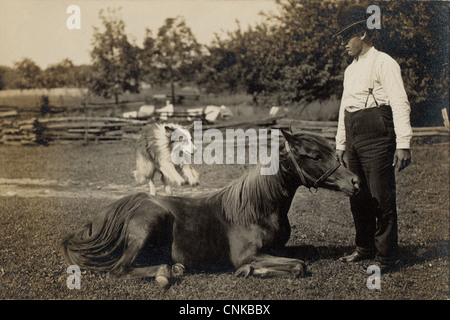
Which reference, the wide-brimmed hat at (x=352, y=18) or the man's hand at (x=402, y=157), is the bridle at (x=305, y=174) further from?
the wide-brimmed hat at (x=352, y=18)

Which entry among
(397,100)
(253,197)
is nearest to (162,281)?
(253,197)

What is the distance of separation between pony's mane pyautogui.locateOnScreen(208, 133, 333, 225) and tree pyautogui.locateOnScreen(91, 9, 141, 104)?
254 cm

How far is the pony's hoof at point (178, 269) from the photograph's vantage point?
4.00 m

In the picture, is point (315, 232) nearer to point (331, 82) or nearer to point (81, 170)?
point (331, 82)

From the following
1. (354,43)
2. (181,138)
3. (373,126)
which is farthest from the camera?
(181,138)

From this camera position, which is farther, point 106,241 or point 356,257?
point 356,257

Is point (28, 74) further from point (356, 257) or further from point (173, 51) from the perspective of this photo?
point (356, 257)

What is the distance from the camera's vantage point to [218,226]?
4.10 metres

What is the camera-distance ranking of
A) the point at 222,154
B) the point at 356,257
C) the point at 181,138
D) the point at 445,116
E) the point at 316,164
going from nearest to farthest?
1. the point at 316,164
2. the point at 356,257
3. the point at 181,138
4. the point at 222,154
5. the point at 445,116

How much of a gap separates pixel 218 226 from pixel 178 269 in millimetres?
573

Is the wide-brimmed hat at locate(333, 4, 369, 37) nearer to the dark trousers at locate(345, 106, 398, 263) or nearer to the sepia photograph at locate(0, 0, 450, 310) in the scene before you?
the sepia photograph at locate(0, 0, 450, 310)

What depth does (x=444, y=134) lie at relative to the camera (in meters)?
7.33

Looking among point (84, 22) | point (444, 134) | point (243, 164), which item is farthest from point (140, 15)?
point (444, 134)

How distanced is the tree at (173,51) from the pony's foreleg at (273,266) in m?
2.88
